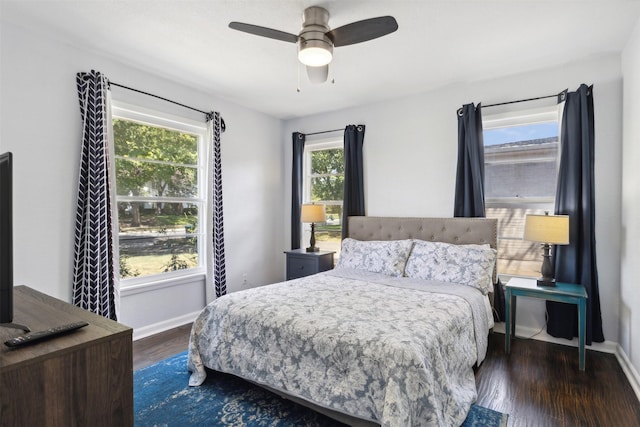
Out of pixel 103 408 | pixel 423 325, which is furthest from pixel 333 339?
pixel 103 408

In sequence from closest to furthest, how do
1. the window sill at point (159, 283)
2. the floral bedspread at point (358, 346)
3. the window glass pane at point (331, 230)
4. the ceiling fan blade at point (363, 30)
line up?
the floral bedspread at point (358, 346), the ceiling fan blade at point (363, 30), the window sill at point (159, 283), the window glass pane at point (331, 230)

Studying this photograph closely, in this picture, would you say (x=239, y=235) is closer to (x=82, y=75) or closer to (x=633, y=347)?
(x=82, y=75)

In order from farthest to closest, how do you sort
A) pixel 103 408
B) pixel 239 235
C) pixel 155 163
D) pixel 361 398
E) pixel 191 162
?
pixel 239 235 → pixel 191 162 → pixel 155 163 → pixel 361 398 → pixel 103 408

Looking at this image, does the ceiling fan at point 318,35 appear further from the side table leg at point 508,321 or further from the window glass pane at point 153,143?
the side table leg at point 508,321

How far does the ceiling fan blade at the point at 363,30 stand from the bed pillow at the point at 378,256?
83.8 inches

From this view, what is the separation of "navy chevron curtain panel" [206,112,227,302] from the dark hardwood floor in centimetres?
86

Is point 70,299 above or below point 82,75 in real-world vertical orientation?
below

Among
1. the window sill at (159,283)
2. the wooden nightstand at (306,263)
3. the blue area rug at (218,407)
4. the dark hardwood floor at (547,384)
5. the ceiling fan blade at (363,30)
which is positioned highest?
the ceiling fan blade at (363,30)

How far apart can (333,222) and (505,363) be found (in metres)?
2.67

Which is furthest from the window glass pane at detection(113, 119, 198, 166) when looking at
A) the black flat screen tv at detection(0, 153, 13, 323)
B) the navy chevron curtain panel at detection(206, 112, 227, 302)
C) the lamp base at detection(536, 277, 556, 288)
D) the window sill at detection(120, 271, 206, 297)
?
the lamp base at detection(536, 277, 556, 288)

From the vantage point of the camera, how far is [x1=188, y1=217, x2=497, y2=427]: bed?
1.78 m

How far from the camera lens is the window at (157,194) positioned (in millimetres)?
3463

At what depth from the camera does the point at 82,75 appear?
299cm

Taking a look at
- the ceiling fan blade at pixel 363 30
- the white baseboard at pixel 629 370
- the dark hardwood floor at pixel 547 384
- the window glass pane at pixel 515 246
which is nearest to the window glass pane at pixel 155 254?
the dark hardwood floor at pixel 547 384
